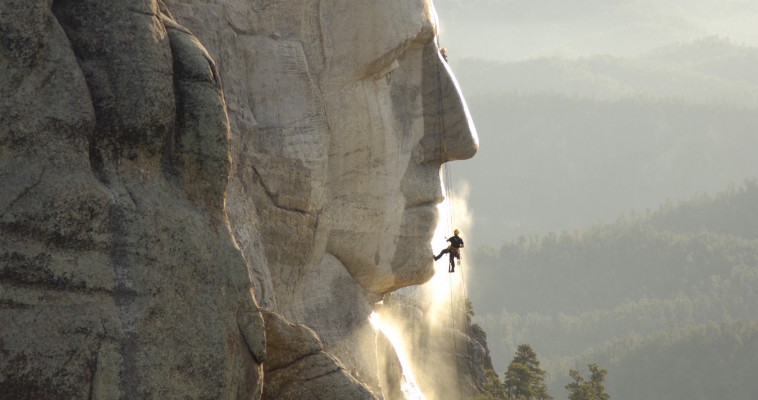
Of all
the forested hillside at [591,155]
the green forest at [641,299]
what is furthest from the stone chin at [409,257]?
the forested hillside at [591,155]

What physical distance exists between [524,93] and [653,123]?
23947 millimetres

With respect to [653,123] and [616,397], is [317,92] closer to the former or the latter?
[616,397]

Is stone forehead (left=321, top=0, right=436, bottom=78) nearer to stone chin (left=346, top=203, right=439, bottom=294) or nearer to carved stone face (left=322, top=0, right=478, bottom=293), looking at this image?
carved stone face (left=322, top=0, right=478, bottom=293)

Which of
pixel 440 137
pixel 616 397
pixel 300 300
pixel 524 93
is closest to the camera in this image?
pixel 300 300

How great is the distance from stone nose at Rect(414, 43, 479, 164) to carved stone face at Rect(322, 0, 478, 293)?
0.01m

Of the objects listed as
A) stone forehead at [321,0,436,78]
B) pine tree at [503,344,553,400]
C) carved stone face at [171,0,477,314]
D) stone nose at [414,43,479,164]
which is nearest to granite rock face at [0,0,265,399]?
carved stone face at [171,0,477,314]

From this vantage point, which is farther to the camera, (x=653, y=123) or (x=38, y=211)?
(x=653, y=123)

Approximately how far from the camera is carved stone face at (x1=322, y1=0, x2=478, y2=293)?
40.9 feet

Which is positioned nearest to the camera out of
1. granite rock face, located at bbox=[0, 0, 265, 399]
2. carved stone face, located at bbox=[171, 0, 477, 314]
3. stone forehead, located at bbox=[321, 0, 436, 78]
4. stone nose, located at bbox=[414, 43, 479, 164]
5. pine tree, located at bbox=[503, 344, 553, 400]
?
granite rock face, located at bbox=[0, 0, 265, 399]

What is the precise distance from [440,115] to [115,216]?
6.62m

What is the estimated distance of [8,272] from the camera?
6.98 meters

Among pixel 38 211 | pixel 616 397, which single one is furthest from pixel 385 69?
pixel 616 397

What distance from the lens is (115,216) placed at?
7.49 metres

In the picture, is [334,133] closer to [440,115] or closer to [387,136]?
[387,136]
